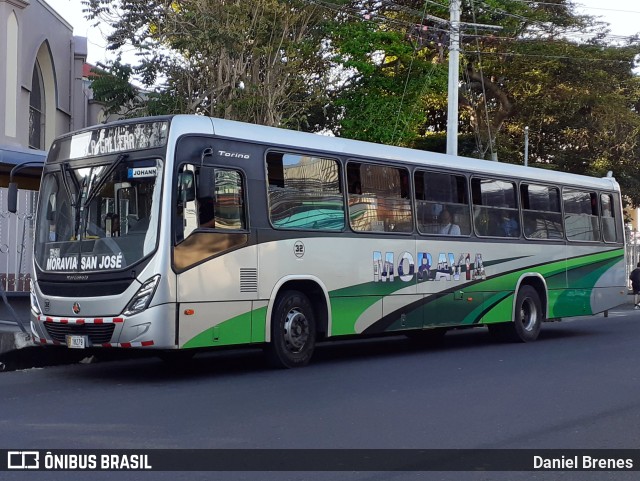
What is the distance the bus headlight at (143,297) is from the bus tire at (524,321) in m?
8.11

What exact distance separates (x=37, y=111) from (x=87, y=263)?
57.3 ft

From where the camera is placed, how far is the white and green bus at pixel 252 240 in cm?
1075

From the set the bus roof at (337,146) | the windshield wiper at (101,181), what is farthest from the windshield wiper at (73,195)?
the bus roof at (337,146)

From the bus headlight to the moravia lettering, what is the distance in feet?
1.42

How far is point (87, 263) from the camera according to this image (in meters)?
11.0

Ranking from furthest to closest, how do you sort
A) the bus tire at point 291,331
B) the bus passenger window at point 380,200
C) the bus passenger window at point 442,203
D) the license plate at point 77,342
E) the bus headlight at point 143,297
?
1. the bus passenger window at point 442,203
2. the bus passenger window at point 380,200
3. the bus tire at point 291,331
4. the license plate at point 77,342
5. the bus headlight at point 143,297

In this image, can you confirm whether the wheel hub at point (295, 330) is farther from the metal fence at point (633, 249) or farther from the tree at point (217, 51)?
the metal fence at point (633, 249)

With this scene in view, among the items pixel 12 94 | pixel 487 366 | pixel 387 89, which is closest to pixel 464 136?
pixel 387 89

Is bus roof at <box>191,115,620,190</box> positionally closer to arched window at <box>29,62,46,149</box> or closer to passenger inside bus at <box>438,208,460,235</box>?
passenger inside bus at <box>438,208,460,235</box>

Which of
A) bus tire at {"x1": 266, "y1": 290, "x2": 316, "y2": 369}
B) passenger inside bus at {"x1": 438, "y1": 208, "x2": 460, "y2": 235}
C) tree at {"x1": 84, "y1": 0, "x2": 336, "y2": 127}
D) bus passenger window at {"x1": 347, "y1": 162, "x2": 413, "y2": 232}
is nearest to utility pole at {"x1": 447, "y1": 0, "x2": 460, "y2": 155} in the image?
tree at {"x1": 84, "y1": 0, "x2": 336, "y2": 127}

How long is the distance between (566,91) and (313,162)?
79.7 ft

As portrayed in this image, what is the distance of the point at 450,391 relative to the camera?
34.4 feet

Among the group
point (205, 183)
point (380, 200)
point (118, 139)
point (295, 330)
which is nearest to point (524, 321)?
point (380, 200)

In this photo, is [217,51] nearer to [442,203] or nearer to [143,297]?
[442,203]
